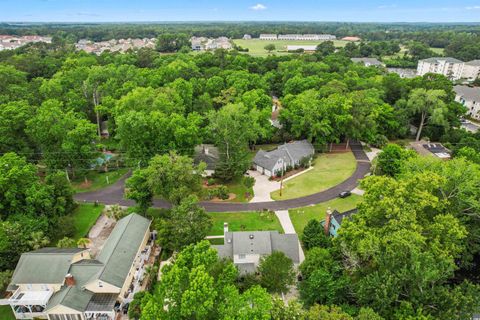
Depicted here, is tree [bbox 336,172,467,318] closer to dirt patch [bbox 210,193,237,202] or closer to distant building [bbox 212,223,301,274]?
distant building [bbox 212,223,301,274]

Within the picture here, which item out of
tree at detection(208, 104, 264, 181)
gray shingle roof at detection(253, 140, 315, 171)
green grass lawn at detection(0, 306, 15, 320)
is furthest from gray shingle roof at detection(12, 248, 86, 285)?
gray shingle roof at detection(253, 140, 315, 171)

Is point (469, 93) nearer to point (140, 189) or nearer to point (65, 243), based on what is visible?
point (140, 189)

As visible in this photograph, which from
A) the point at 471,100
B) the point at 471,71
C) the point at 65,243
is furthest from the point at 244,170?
the point at 471,71

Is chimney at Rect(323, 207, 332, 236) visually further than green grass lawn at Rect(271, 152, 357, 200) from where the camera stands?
No

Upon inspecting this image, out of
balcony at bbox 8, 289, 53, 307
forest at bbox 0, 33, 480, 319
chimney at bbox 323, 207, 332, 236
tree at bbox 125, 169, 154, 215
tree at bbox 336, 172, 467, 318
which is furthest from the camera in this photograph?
tree at bbox 125, 169, 154, 215

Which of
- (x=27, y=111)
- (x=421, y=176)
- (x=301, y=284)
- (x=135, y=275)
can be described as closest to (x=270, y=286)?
(x=301, y=284)

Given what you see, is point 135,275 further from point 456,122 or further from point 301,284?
point 456,122

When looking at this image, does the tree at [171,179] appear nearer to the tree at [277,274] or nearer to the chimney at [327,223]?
the tree at [277,274]

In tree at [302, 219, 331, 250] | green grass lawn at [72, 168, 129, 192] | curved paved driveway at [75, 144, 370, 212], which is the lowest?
curved paved driveway at [75, 144, 370, 212]
